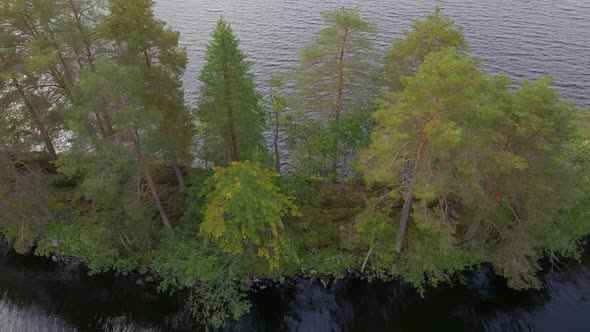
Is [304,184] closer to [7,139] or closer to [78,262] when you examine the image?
[78,262]

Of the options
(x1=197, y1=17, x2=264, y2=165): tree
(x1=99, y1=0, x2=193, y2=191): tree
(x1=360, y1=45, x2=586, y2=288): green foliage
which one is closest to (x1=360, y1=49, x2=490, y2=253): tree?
(x1=360, y1=45, x2=586, y2=288): green foliage

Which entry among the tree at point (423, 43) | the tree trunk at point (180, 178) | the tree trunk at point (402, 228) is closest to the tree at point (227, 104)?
the tree trunk at point (180, 178)

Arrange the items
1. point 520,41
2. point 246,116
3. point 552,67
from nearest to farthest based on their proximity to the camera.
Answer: point 246,116, point 552,67, point 520,41

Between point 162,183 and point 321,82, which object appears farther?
point 162,183

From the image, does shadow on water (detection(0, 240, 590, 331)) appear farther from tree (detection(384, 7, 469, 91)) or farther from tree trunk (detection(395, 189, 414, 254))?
tree (detection(384, 7, 469, 91))

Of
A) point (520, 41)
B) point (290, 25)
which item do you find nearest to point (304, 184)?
point (290, 25)

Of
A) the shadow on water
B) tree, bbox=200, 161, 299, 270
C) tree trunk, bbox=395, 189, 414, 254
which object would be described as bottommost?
the shadow on water
